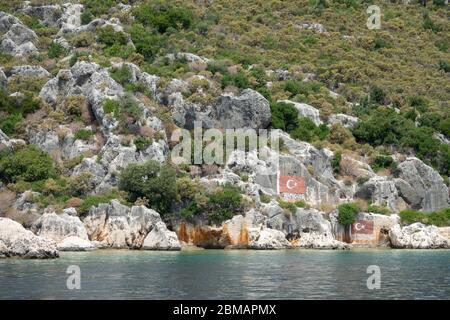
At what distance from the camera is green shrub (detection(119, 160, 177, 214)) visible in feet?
201

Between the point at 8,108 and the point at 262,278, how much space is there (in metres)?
49.1

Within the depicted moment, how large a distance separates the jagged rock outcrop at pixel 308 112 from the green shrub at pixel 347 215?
19.4m

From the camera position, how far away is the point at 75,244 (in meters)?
54.0

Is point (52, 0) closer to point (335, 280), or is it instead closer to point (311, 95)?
point (311, 95)

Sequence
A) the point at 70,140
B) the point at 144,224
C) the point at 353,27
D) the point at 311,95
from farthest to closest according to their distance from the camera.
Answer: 1. the point at 353,27
2. the point at 311,95
3. the point at 70,140
4. the point at 144,224

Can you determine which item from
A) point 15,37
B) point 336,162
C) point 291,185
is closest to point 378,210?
point 291,185

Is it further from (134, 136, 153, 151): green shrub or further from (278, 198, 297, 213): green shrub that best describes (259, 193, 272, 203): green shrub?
(134, 136, 153, 151): green shrub

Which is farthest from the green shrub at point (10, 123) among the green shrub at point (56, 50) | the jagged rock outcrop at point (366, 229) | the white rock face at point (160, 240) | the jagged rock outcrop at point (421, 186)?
the jagged rock outcrop at point (421, 186)

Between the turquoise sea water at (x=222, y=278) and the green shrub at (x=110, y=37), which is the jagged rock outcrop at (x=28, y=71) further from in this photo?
the turquoise sea water at (x=222, y=278)

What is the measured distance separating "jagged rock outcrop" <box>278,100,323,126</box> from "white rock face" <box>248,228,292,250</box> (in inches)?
1016

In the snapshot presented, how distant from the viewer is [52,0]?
101812 mm

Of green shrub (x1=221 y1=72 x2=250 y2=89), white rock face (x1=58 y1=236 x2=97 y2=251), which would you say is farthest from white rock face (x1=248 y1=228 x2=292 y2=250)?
green shrub (x1=221 y1=72 x2=250 y2=89)

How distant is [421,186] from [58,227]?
40238 mm

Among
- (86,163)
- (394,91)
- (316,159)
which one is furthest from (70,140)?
(394,91)
